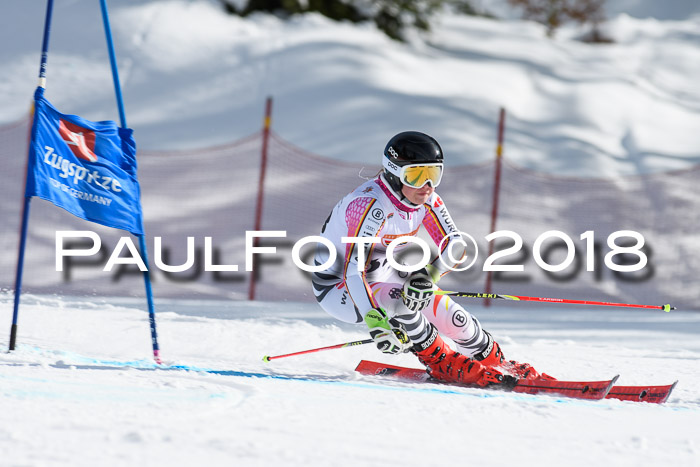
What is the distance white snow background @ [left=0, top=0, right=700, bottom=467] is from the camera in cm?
330

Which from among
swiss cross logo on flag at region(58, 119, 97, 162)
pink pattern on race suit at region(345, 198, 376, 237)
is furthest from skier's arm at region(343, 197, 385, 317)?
swiss cross logo on flag at region(58, 119, 97, 162)

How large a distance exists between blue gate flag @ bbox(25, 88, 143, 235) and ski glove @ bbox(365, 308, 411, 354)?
1.55 meters

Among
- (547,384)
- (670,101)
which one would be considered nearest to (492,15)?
(670,101)

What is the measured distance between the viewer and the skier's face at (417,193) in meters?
4.86

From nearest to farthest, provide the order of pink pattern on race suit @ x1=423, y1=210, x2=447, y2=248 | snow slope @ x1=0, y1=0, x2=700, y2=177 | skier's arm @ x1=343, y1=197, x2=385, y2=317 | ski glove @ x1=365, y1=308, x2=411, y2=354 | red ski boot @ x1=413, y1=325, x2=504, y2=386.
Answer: ski glove @ x1=365, y1=308, x2=411, y2=354, skier's arm @ x1=343, y1=197, x2=385, y2=317, red ski boot @ x1=413, y1=325, x2=504, y2=386, pink pattern on race suit @ x1=423, y1=210, x2=447, y2=248, snow slope @ x1=0, y1=0, x2=700, y2=177

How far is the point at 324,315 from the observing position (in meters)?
8.39

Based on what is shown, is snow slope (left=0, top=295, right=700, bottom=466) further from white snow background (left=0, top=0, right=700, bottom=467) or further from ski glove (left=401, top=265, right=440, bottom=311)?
ski glove (left=401, top=265, right=440, bottom=311)

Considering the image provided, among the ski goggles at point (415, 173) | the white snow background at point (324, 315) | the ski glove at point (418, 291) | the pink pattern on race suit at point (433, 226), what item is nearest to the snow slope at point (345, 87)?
the white snow background at point (324, 315)

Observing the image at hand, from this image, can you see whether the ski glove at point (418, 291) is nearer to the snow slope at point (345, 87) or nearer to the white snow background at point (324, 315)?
the white snow background at point (324, 315)

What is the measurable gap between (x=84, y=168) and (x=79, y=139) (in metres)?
0.18

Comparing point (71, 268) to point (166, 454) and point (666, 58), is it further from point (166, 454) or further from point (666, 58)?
point (666, 58)

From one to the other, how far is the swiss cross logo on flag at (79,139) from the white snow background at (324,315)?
122cm

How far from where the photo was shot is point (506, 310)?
31.6 feet

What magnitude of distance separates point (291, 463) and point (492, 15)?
2414cm
